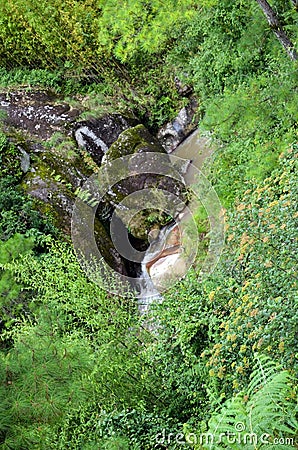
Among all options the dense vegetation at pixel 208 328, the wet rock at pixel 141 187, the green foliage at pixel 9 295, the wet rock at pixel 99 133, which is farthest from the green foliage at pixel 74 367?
the wet rock at pixel 99 133

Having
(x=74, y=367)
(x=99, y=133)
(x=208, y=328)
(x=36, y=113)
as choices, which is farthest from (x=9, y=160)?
(x=208, y=328)

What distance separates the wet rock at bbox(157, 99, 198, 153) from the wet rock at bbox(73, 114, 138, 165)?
0.49m

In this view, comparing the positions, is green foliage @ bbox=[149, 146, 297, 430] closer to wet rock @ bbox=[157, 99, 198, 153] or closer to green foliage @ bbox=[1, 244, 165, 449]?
green foliage @ bbox=[1, 244, 165, 449]

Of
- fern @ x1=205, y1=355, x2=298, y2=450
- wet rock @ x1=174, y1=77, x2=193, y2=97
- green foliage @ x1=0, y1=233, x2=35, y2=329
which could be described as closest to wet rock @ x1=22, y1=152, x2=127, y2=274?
green foliage @ x1=0, y1=233, x2=35, y2=329

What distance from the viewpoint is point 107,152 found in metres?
6.44

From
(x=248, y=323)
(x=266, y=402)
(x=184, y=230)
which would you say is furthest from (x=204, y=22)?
(x=266, y=402)

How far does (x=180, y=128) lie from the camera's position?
22.8 ft

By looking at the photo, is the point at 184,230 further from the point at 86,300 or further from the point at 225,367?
the point at 225,367

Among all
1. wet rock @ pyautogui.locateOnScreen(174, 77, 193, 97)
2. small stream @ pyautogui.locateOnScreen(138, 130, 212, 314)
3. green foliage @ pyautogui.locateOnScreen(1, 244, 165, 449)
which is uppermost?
wet rock @ pyautogui.locateOnScreen(174, 77, 193, 97)

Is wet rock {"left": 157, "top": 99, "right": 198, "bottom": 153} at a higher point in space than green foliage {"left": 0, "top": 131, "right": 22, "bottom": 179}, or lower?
lower

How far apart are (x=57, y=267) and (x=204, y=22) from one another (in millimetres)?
3438

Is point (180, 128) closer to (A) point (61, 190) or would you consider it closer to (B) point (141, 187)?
(B) point (141, 187)

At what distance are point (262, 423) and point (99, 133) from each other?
17.9ft

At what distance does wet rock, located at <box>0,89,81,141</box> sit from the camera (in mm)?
6828
